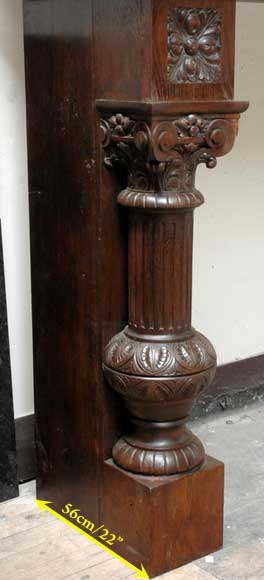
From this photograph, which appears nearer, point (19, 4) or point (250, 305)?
point (19, 4)

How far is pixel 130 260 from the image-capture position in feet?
6.81

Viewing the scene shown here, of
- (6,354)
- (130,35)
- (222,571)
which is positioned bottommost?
(222,571)

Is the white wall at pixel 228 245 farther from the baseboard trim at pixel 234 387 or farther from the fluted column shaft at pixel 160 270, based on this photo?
the fluted column shaft at pixel 160 270

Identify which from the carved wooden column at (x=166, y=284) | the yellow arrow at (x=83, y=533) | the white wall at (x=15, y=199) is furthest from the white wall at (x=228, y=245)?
the carved wooden column at (x=166, y=284)

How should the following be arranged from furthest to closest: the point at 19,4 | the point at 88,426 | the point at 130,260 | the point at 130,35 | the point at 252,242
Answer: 1. the point at 252,242
2. the point at 19,4
3. the point at 88,426
4. the point at 130,260
5. the point at 130,35

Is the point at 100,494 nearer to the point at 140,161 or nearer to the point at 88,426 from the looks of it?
the point at 88,426

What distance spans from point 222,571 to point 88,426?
1.48 ft

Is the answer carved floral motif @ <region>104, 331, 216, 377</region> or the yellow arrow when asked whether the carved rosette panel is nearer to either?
carved floral motif @ <region>104, 331, 216, 377</region>

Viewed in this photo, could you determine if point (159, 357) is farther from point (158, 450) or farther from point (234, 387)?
point (234, 387)

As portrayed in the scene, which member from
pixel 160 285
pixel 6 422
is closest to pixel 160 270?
pixel 160 285

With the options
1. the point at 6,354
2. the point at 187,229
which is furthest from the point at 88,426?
the point at 187,229

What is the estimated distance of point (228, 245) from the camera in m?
3.08

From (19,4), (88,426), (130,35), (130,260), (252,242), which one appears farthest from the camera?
(252,242)

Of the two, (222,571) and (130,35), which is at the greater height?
(130,35)
